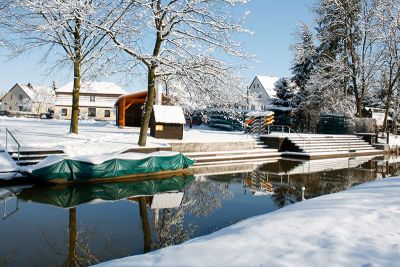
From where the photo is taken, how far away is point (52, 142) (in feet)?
56.5

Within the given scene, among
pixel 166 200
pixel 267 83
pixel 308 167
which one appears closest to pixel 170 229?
pixel 166 200

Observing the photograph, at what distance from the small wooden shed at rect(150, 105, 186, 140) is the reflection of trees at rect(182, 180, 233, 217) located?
26.0ft

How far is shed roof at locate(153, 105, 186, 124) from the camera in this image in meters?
22.2

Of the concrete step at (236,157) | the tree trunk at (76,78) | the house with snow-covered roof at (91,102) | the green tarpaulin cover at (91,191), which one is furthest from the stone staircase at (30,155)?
the house with snow-covered roof at (91,102)

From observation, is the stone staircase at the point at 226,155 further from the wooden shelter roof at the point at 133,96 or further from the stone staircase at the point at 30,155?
the wooden shelter roof at the point at 133,96

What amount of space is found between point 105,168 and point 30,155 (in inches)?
156

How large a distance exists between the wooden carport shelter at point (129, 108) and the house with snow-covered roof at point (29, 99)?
43221mm

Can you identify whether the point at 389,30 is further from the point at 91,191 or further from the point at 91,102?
Answer: the point at 91,102

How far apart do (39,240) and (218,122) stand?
34.3 meters

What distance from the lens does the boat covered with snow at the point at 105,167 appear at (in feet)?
41.8

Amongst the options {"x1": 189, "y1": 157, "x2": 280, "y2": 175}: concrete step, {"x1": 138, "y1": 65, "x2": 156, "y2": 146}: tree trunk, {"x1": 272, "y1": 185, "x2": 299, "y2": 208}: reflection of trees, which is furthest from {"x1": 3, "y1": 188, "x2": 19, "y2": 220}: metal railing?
{"x1": 189, "y1": 157, "x2": 280, "y2": 175}: concrete step

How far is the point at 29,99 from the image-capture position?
70.4m

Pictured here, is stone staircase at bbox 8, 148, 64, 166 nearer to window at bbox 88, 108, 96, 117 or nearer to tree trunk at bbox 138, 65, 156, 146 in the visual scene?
tree trunk at bbox 138, 65, 156, 146

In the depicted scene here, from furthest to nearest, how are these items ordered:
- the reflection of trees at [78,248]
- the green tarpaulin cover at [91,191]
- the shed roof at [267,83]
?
the shed roof at [267,83] < the green tarpaulin cover at [91,191] < the reflection of trees at [78,248]
